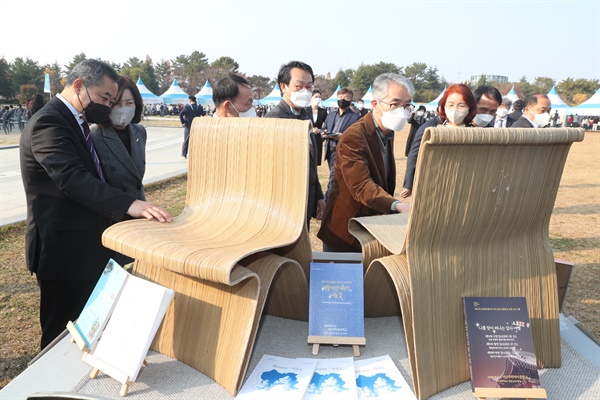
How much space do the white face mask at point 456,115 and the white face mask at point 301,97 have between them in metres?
1.05

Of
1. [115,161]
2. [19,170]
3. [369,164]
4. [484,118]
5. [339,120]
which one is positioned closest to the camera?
[369,164]

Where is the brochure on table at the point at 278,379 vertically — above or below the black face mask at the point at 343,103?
below

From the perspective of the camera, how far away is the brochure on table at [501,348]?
146 centimetres

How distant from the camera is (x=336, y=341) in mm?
1780

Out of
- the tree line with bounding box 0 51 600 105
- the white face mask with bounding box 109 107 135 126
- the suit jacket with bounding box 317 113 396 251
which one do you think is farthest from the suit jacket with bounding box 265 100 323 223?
the tree line with bounding box 0 51 600 105

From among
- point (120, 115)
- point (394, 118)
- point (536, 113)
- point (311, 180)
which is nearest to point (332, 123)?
point (536, 113)

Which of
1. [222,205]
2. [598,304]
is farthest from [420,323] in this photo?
[598,304]

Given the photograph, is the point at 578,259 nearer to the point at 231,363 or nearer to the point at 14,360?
the point at 231,363

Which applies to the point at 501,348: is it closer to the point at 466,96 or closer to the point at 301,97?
the point at 466,96

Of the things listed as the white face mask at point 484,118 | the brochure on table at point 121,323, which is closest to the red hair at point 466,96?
the white face mask at point 484,118

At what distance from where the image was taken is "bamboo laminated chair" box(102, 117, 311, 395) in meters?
1.53

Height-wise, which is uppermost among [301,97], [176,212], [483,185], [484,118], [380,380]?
[301,97]

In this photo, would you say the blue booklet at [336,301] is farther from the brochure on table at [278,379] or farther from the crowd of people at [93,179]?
the crowd of people at [93,179]

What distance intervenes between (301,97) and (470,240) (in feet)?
6.98
